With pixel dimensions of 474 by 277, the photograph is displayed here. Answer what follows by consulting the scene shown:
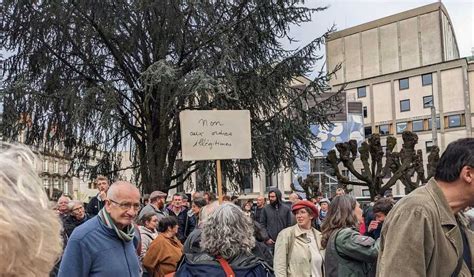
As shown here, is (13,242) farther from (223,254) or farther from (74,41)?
(74,41)

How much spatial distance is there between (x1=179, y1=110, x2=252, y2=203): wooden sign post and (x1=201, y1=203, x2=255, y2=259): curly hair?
3.90 meters

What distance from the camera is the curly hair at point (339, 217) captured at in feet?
16.3

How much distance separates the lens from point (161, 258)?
18.9 ft

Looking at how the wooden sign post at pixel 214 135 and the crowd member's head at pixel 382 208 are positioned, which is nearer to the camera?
the crowd member's head at pixel 382 208

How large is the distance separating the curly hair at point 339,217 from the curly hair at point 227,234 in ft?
3.76

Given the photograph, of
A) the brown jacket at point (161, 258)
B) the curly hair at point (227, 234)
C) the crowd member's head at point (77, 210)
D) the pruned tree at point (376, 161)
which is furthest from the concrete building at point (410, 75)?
the curly hair at point (227, 234)

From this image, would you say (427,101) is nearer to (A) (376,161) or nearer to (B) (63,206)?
(A) (376,161)

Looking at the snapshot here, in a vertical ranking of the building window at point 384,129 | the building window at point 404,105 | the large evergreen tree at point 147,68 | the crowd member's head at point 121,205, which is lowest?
the crowd member's head at point 121,205

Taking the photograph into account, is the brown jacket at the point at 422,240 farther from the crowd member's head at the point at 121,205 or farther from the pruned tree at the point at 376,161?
the pruned tree at the point at 376,161

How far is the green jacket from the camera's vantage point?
15.3 feet

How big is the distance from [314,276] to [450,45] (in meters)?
67.5

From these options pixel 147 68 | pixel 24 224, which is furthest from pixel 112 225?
pixel 147 68

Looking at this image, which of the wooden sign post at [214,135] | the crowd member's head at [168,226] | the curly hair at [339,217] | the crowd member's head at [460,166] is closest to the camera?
the crowd member's head at [460,166]

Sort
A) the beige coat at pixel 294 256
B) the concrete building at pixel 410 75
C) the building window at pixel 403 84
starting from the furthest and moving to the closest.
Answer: the building window at pixel 403 84 → the concrete building at pixel 410 75 → the beige coat at pixel 294 256
